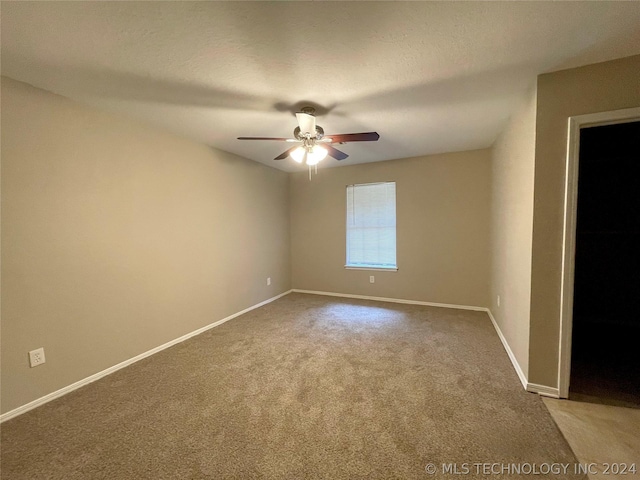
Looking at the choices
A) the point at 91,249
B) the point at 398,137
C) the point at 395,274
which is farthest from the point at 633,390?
the point at 91,249

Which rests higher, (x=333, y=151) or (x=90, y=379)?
(x=333, y=151)

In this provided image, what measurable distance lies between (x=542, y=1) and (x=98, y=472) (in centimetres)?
324

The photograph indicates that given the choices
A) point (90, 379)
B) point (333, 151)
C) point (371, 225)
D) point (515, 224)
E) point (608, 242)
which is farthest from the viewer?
point (371, 225)

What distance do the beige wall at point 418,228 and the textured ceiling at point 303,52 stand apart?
1.45 meters

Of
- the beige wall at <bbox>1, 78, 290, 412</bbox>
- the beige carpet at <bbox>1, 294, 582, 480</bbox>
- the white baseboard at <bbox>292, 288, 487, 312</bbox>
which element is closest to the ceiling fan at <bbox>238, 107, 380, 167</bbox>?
the beige wall at <bbox>1, 78, 290, 412</bbox>

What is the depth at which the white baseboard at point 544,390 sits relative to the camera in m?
1.86

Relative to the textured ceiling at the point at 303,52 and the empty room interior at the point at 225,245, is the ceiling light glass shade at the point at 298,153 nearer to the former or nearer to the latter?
the empty room interior at the point at 225,245

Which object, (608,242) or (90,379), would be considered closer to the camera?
(90,379)

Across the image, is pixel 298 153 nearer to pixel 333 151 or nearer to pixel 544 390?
pixel 333 151

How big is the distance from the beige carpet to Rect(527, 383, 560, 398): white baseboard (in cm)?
8

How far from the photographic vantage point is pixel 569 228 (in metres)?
1.80

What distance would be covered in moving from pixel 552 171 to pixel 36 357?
3.96 metres

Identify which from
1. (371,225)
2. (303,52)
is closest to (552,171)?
(303,52)

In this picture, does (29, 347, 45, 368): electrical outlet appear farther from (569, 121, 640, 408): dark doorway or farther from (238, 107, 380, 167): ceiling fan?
(569, 121, 640, 408): dark doorway
